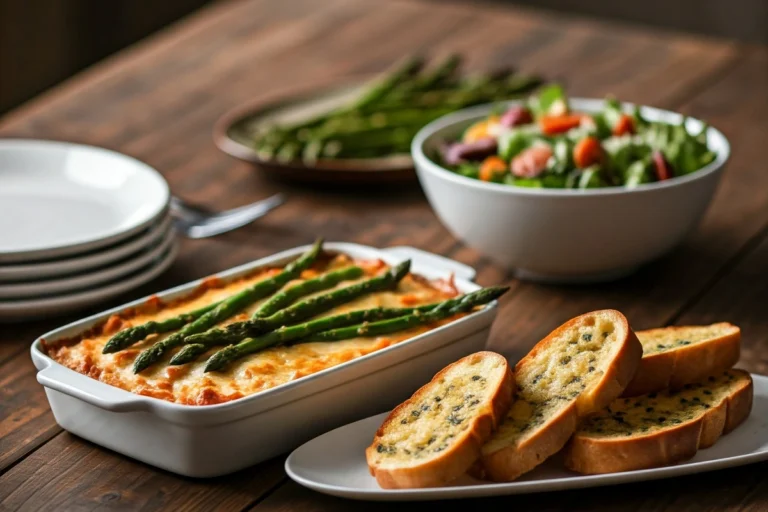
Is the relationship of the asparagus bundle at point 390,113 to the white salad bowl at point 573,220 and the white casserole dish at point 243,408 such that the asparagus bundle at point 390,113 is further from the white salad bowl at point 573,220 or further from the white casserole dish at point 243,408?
the white casserole dish at point 243,408

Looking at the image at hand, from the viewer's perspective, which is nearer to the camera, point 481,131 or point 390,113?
point 481,131

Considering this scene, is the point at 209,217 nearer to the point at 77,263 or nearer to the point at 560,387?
the point at 77,263

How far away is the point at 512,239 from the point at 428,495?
122 cm

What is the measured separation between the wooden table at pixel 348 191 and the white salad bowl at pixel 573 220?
10 cm

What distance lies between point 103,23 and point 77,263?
6356 millimetres

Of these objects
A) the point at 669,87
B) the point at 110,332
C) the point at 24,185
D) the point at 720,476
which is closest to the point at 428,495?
the point at 720,476

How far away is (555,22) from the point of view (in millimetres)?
5605

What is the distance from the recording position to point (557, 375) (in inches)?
84.7

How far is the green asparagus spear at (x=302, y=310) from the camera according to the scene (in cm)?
230

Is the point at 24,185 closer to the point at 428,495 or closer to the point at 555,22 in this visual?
the point at 428,495

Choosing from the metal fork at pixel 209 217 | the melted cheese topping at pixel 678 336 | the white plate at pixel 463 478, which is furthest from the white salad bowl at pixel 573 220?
the white plate at pixel 463 478

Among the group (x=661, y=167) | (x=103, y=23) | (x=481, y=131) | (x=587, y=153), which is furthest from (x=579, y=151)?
(x=103, y=23)

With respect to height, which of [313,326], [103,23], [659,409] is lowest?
[103,23]

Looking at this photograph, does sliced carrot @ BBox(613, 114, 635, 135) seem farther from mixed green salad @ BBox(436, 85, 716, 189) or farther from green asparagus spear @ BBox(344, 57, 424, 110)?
green asparagus spear @ BBox(344, 57, 424, 110)
